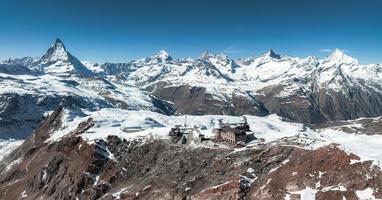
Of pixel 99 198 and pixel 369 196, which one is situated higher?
pixel 369 196

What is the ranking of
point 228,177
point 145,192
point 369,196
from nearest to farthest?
point 369,196 < point 228,177 < point 145,192

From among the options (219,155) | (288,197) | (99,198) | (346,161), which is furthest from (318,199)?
(99,198)

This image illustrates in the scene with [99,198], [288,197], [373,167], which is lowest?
[99,198]

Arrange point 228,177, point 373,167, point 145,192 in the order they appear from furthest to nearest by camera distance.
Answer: point 145,192, point 228,177, point 373,167

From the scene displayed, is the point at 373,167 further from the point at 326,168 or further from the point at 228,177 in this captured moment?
the point at 228,177

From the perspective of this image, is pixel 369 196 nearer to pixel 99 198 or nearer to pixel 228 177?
pixel 228 177

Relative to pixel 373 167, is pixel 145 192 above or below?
below

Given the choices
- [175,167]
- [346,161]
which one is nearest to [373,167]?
[346,161]

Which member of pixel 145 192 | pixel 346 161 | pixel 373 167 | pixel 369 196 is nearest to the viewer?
pixel 369 196

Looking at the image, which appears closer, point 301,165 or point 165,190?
point 301,165
